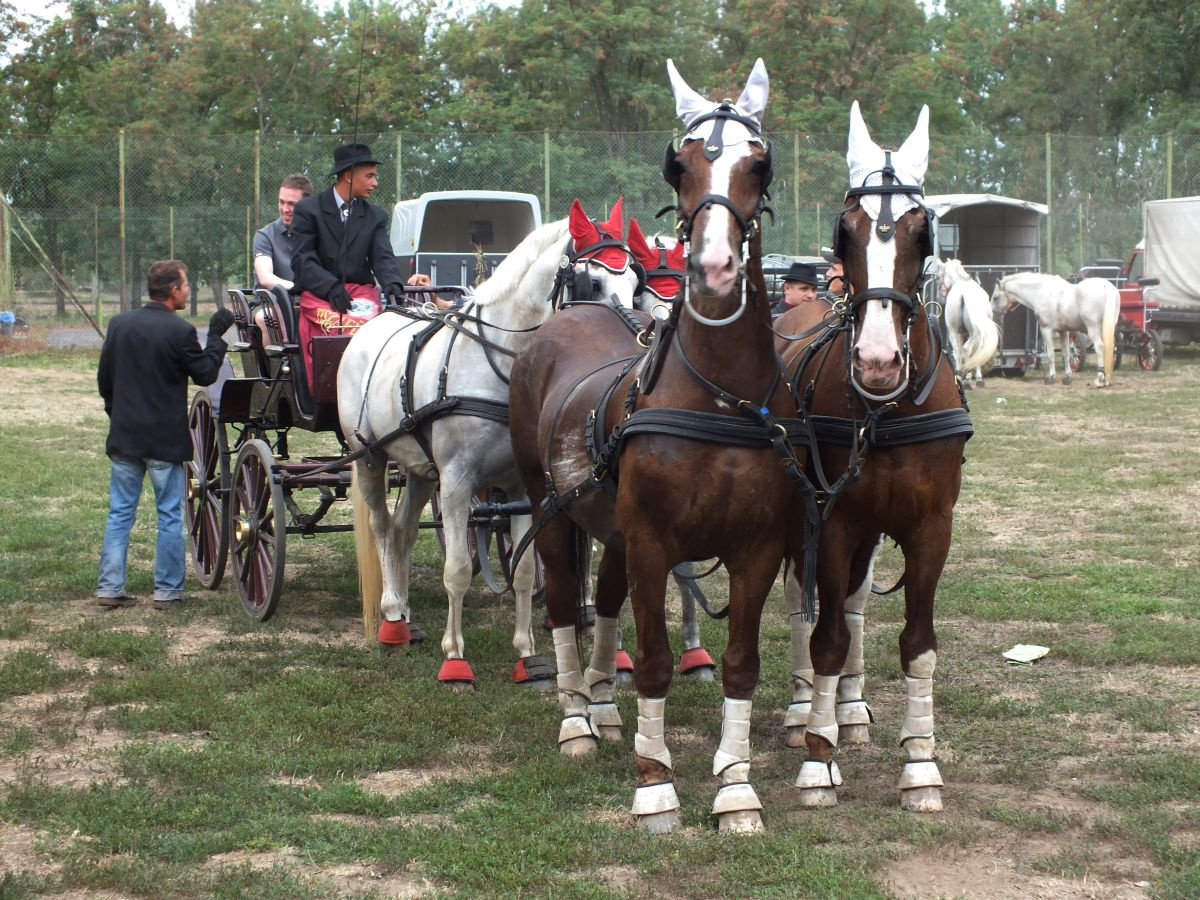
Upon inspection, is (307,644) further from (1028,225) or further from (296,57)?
(296,57)

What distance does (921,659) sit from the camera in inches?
171

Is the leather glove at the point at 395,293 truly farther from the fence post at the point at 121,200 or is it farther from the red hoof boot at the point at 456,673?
the fence post at the point at 121,200

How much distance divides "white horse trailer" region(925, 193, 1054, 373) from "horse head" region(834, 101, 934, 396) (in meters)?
18.2

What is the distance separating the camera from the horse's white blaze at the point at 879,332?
386 cm

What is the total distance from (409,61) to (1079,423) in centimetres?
2467

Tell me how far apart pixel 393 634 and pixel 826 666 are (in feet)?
9.02

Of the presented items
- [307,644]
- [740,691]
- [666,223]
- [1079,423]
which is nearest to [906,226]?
[740,691]

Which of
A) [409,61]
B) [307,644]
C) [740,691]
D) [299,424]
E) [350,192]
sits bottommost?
[307,644]

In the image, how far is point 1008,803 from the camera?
4398mm

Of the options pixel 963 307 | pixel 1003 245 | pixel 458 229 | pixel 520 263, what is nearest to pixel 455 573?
pixel 520 263

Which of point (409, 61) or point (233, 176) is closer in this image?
point (233, 176)

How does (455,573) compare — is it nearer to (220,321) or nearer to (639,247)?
(639,247)

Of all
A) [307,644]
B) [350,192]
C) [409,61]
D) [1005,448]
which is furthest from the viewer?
[409,61]

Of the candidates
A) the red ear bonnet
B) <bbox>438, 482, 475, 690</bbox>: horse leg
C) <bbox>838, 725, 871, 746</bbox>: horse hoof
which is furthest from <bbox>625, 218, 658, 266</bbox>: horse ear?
<bbox>838, 725, 871, 746</bbox>: horse hoof
